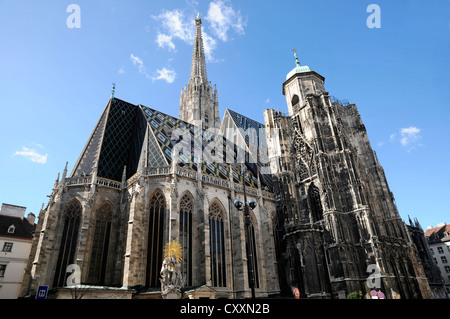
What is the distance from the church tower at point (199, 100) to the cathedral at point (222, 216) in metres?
13.1

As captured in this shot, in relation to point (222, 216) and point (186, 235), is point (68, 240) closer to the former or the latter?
point (186, 235)

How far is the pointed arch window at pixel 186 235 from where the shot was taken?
2165cm

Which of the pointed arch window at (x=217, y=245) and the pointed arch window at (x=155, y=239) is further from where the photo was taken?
the pointed arch window at (x=217, y=245)

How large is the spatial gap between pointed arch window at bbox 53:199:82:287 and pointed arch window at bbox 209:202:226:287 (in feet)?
34.9

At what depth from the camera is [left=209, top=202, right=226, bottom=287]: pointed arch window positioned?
75.8ft

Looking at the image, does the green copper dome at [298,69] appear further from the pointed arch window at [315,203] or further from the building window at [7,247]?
the building window at [7,247]

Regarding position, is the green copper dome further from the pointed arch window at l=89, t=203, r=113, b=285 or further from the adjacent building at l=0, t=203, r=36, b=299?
the adjacent building at l=0, t=203, r=36, b=299

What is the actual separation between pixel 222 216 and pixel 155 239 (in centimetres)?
669

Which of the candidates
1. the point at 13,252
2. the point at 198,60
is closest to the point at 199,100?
the point at 198,60

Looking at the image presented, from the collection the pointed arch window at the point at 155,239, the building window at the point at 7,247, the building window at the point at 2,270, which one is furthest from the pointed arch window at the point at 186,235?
the building window at the point at 7,247

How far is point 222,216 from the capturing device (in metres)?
25.9
